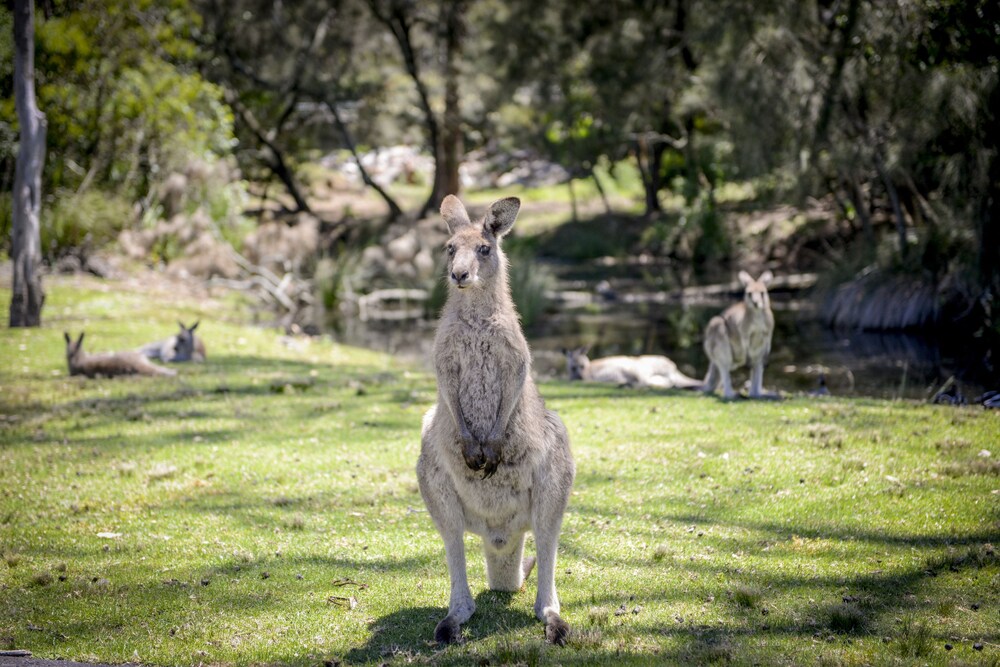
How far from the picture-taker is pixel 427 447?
5.36 meters

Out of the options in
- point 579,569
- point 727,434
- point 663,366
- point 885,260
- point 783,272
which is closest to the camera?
point 579,569

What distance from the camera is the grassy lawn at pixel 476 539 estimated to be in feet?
16.0

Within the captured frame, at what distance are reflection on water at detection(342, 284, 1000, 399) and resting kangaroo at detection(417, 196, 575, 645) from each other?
9.91 meters

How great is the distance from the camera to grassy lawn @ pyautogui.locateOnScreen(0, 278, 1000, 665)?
4.88 meters

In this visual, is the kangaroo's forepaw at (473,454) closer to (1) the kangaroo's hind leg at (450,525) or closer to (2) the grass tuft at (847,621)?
(1) the kangaroo's hind leg at (450,525)

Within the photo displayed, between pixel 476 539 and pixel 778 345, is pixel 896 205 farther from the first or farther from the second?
pixel 476 539

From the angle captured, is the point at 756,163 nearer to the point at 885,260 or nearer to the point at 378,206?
the point at 885,260

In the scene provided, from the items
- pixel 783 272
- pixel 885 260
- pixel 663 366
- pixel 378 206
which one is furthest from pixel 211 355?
pixel 378 206

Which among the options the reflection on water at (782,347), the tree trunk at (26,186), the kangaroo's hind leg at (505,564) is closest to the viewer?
the kangaroo's hind leg at (505,564)

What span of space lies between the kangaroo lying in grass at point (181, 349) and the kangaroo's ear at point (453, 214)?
10281mm

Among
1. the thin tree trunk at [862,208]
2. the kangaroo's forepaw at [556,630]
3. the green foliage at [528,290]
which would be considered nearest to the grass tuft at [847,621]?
the kangaroo's forepaw at [556,630]

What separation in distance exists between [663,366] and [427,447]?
1024 cm

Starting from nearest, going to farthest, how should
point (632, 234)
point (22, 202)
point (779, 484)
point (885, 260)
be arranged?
1. point (779, 484)
2. point (22, 202)
3. point (885, 260)
4. point (632, 234)

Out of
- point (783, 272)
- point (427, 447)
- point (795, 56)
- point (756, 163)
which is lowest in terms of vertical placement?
point (427, 447)
